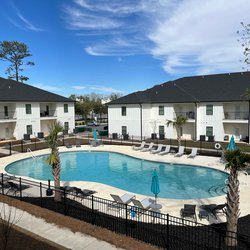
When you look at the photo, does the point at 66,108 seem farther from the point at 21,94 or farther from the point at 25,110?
the point at 21,94

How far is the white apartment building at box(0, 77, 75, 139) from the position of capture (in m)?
35.6

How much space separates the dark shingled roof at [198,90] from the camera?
32.6 m

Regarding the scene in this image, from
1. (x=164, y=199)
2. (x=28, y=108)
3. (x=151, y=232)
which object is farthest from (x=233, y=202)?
(x=28, y=108)

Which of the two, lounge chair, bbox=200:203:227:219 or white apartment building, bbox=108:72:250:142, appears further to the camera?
white apartment building, bbox=108:72:250:142

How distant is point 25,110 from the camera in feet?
120

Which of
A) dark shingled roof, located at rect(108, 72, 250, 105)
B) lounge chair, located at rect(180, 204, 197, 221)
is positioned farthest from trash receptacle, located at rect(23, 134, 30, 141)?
lounge chair, located at rect(180, 204, 197, 221)

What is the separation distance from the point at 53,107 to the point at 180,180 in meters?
30.1

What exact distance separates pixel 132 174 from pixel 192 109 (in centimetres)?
1848

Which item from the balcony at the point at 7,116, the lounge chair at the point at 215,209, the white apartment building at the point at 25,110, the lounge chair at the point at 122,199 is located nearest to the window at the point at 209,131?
the lounge chair at the point at 215,209

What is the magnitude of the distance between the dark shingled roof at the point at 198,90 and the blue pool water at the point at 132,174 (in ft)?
44.4

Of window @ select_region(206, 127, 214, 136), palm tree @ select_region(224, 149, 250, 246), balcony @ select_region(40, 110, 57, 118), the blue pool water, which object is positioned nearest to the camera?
palm tree @ select_region(224, 149, 250, 246)

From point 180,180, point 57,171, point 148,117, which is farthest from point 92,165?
point 148,117

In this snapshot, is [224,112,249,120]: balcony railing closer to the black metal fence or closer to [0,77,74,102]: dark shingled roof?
the black metal fence

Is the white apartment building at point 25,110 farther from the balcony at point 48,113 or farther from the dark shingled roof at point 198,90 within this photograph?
the dark shingled roof at point 198,90
